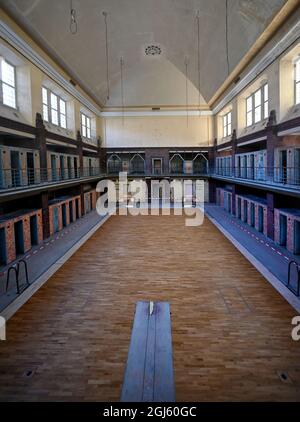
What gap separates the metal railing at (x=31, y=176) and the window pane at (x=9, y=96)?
104 inches

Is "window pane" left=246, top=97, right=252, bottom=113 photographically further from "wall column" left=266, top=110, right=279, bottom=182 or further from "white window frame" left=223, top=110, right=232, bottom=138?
"white window frame" left=223, top=110, right=232, bottom=138

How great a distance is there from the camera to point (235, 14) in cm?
1407

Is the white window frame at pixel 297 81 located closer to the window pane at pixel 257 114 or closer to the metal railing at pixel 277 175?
the metal railing at pixel 277 175

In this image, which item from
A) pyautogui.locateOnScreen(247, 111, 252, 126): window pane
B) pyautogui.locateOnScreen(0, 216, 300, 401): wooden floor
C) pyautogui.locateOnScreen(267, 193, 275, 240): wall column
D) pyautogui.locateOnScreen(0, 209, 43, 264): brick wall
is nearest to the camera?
pyautogui.locateOnScreen(0, 216, 300, 401): wooden floor

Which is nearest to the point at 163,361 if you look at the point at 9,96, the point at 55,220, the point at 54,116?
the point at 9,96

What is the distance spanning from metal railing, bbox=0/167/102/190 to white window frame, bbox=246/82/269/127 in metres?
10.6

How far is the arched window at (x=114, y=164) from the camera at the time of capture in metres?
30.5

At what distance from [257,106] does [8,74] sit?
11968mm

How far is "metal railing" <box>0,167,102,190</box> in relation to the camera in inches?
518

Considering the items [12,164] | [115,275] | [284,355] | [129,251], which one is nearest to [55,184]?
[12,164]

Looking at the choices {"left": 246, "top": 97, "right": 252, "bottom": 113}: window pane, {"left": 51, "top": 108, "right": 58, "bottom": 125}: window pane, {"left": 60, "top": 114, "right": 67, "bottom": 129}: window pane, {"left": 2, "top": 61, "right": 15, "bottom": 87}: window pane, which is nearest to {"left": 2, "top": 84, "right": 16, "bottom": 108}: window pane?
{"left": 2, "top": 61, "right": 15, "bottom": 87}: window pane

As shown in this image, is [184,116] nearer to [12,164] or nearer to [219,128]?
[219,128]

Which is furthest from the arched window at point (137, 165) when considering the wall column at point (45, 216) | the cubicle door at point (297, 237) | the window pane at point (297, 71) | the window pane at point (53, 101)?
the cubicle door at point (297, 237)

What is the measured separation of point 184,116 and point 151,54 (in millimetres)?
8168
